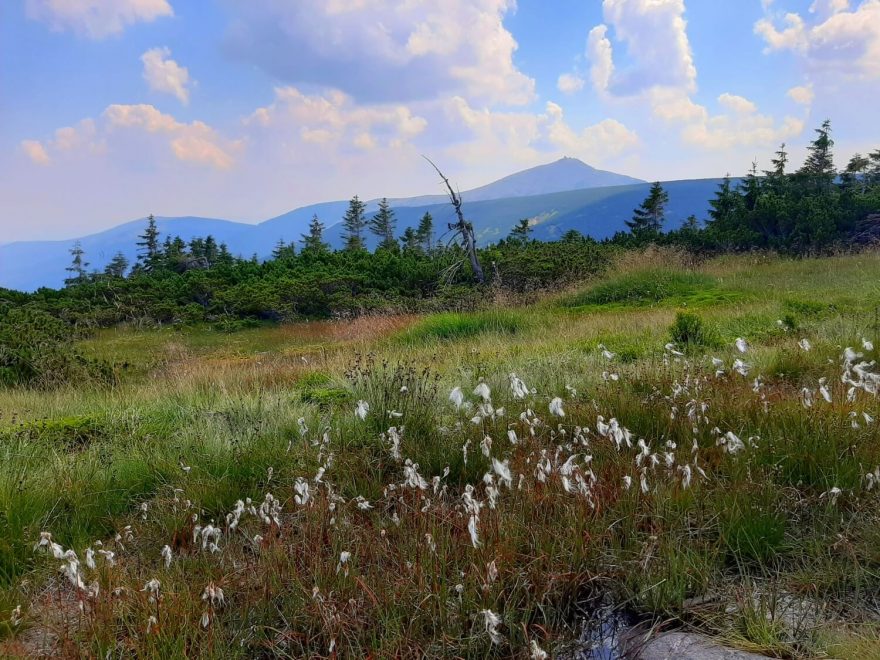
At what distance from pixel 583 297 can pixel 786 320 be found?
7.64m

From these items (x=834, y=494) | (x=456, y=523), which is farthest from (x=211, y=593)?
(x=834, y=494)

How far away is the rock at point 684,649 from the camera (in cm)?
200

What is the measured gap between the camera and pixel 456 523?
8.83 ft

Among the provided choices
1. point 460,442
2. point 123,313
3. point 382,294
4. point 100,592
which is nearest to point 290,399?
point 460,442

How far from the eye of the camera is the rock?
1996 mm

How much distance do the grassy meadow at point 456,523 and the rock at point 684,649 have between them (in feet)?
0.18

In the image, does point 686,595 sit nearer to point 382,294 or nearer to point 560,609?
point 560,609

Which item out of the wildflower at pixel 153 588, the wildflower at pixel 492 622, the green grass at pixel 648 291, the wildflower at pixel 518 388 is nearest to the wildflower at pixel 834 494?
the wildflower at pixel 518 388

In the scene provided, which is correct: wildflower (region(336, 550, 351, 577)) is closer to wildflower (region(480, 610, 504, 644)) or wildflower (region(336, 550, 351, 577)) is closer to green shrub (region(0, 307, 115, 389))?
wildflower (region(480, 610, 504, 644))

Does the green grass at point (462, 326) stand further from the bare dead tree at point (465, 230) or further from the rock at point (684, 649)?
the rock at point (684, 649)

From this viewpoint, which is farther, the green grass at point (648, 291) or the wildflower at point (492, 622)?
the green grass at point (648, 291)

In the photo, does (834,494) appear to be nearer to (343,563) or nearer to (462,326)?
(343,563)

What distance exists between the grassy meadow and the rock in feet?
0.18

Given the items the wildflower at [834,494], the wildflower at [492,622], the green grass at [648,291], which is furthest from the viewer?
the green grass at [648,291]
